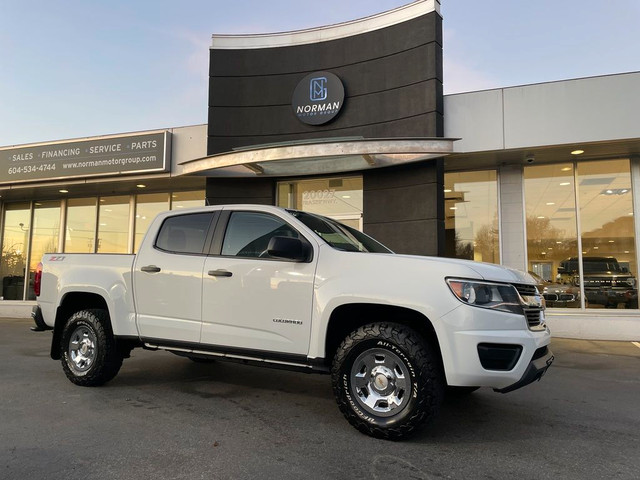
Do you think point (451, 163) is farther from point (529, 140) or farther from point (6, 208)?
point (6, 208)

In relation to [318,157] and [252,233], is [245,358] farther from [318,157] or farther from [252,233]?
[318,157]

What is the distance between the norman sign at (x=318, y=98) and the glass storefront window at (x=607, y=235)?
5931 millimetres

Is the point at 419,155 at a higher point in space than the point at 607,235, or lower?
higher

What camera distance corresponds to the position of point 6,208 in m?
16.5

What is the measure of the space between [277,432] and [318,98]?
345 inches

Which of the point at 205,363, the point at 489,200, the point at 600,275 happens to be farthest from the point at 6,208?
the point at 600,275

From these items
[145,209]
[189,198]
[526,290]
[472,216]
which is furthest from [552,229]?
[145,209]

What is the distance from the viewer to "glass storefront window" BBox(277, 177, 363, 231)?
11109 millimetres

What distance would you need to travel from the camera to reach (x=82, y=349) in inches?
205

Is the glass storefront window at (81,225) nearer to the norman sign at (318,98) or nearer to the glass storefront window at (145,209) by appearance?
the glass storefront window at (145,209)

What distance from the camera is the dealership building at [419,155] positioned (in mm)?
9336

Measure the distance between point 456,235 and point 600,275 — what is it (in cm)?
329

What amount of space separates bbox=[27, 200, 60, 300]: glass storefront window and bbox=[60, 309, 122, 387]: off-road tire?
12275 millimetres

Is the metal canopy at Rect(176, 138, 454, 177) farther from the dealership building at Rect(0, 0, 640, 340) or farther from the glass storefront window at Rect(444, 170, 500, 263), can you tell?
the glass storefront window at Rect(444, 170, 500, 263)
